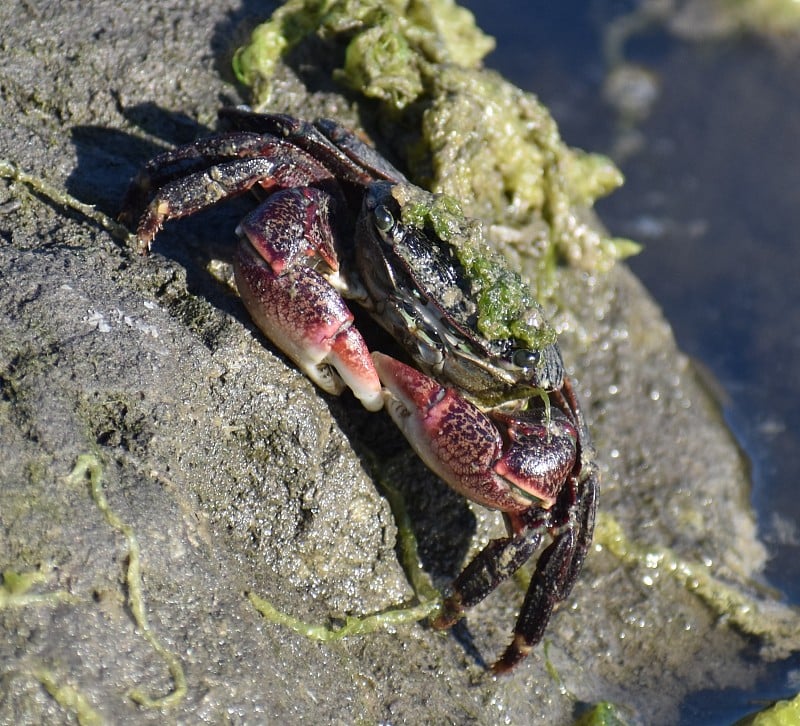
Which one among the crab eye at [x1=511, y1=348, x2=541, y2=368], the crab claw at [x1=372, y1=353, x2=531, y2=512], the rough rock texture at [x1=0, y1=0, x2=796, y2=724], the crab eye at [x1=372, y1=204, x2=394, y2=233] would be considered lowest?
the rough rock texture at [x1=0, y1=0, x2=796, y2=724]

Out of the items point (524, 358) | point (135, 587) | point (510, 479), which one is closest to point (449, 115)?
point (524, 358)

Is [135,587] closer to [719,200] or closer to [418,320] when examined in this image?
[418,320]

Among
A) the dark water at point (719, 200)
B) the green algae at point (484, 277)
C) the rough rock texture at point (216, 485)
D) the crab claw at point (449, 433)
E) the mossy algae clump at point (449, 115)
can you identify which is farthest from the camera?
the dark water at point (719, 200)

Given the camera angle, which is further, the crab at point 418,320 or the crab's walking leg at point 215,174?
the crab's walking leg at point 215,174

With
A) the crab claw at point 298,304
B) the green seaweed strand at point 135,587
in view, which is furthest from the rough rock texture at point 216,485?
the crab claw at point 298,304

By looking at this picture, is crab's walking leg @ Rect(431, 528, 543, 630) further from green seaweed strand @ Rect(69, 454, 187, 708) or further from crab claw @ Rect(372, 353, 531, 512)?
green seaweed strand @ Rect(69, 454, 187, 708)

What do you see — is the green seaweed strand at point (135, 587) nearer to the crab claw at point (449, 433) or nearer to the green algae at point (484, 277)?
the crab claw at point (449, 433)

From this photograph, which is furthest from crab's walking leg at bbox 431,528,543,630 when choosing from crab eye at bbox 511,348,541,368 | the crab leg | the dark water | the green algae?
the dark water
